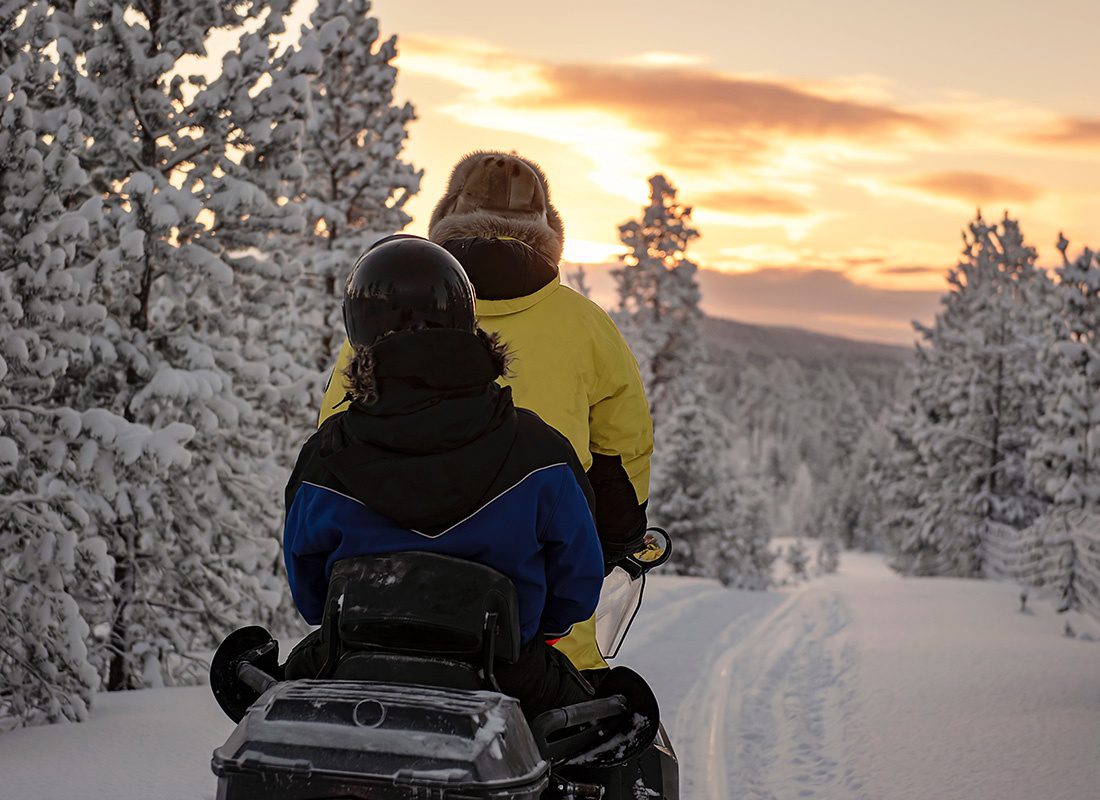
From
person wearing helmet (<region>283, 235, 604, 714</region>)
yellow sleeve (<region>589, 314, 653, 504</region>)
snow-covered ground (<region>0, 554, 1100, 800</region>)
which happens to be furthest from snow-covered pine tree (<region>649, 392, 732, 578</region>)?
person wearing helmet (<region>283, 235, 604, 714</region>)

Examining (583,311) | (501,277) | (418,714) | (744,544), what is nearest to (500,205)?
(501,277)

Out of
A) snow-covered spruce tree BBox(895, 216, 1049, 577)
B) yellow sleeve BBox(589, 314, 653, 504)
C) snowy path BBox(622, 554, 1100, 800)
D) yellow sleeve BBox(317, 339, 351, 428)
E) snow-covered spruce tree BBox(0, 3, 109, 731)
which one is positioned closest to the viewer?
yellow sleeve BBox(317, 339, 351, 428)

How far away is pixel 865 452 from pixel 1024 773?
8662 centimetres

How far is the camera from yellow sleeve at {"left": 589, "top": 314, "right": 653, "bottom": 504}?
11.4ft

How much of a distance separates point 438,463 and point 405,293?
0.49 metres

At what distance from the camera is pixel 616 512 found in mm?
3488

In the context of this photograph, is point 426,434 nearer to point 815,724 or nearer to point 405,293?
point 405,293

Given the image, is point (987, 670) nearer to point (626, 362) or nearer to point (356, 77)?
point (626, 362)

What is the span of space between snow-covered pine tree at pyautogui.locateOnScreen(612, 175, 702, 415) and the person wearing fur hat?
123ft

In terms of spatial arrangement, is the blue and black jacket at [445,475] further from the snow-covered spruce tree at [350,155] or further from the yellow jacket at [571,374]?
the snow-covered spruce tree at [350,155]

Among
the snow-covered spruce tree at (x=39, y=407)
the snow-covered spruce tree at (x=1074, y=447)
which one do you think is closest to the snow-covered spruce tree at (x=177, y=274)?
the snow-covered spruce tree at (x=39, y=407)

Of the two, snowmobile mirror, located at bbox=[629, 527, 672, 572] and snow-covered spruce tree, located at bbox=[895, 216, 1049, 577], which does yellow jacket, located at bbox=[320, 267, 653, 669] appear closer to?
snowmobile mirror, located at bbox=[629, 527, 672, 572]

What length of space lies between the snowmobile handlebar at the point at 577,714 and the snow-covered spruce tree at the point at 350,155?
1705 centimetres

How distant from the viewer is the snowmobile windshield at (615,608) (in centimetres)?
376
